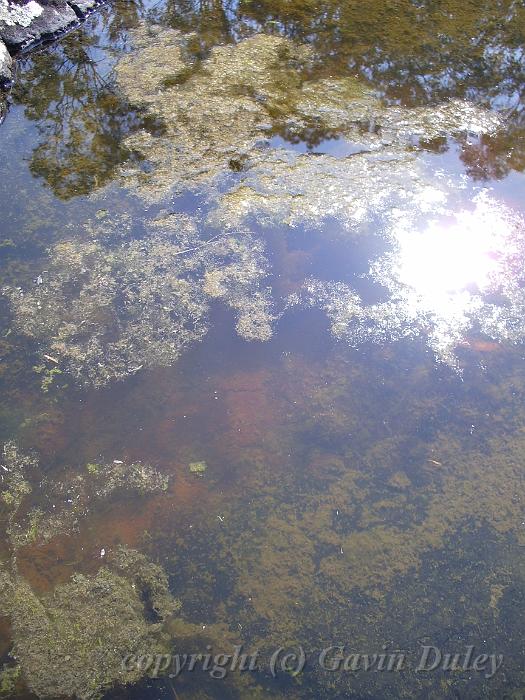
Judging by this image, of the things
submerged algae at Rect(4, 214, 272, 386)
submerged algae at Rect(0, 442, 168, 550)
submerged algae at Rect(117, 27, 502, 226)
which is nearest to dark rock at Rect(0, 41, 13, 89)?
submerged algae at Rect(117, 27, 502, 226)

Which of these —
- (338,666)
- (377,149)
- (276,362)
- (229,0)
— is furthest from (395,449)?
(229,0)

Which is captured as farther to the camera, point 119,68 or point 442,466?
point 119,68

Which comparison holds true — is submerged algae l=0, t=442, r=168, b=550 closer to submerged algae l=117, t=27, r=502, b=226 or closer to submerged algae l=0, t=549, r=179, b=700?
submerged algae l=0, t=549, r=179, b=700

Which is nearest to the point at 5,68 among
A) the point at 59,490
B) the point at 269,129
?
the point at 269,129

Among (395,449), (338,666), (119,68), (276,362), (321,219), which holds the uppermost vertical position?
(119,68)

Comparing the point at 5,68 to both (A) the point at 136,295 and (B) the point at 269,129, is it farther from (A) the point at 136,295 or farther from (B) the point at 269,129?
(A) the point at 136,295

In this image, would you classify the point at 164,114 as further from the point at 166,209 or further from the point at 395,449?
the point at 395,449
